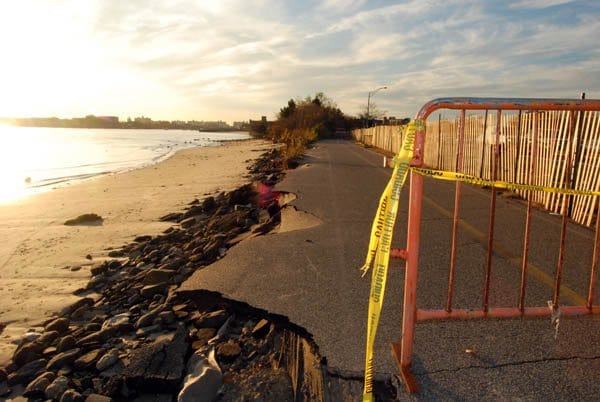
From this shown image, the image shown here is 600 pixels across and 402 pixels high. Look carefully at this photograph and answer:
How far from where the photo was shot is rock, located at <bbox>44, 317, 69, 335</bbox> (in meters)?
4.53

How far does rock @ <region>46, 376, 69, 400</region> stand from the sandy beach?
1.16 meters

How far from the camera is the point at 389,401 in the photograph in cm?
266

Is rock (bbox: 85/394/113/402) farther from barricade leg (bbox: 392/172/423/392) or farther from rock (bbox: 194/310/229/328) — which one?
barricade leg (bbox: 392/172/423/392)

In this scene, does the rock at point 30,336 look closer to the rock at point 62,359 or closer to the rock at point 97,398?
the rock at point 62,359

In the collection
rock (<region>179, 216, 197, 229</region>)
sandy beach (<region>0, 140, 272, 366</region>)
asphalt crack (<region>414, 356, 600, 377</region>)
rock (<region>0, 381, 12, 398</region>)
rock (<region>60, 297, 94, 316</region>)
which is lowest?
sandy beach (<region>0, 140, 272, 366</region>)

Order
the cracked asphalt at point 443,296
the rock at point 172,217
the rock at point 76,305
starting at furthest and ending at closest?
1. the rock at point 172,217
2. the rock at point 76,305
3. the cracked asphalt at point 443,296

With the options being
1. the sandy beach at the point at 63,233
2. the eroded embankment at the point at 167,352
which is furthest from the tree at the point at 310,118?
the eroded embankment at the point at 167,352

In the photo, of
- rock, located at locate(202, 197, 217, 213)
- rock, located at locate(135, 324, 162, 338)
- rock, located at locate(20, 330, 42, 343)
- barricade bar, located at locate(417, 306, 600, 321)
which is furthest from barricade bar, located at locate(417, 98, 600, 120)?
rock, located at locate(202, 197, 217, 213)

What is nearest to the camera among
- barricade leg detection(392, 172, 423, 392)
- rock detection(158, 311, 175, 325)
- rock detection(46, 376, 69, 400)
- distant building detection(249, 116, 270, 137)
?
barricade leg detection(392, 172, 423, 392)

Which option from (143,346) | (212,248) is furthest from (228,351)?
(212,248)

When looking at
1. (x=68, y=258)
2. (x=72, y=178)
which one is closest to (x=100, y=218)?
(x=68, y=258)

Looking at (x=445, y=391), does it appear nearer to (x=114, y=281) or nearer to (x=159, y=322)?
(x=159, y=322)

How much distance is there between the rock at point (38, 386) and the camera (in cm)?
329

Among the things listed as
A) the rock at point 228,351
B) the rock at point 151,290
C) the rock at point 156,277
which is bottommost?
the rock at point 151,290
